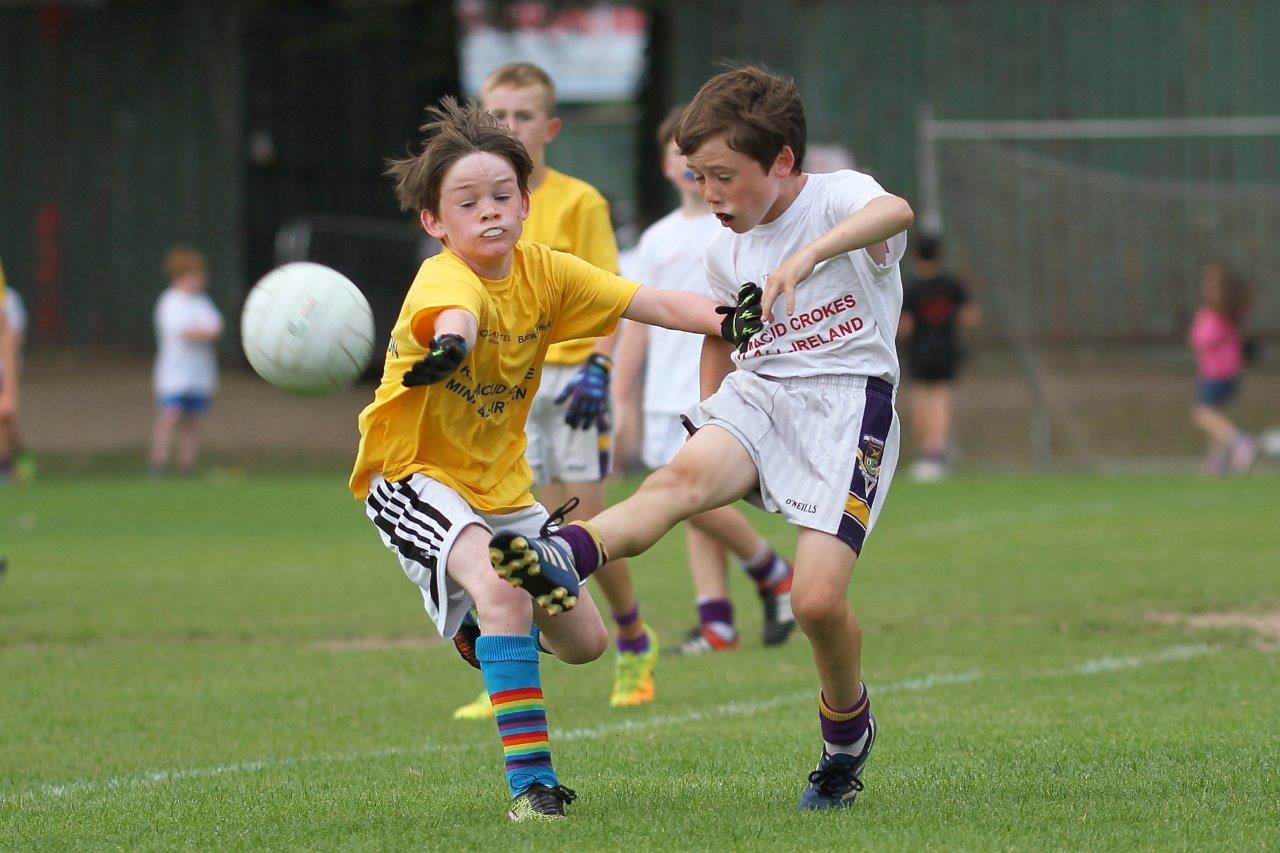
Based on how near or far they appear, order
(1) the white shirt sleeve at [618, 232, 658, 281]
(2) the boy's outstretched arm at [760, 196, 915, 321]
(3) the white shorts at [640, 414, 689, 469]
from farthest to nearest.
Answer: (3) the white shorts at [640, 414, 689, 469]
(1) the white shirt sleeve at [618, 232, 658, 281]
(2) the boy's outstretched arm at [760, 196, 915, 321]

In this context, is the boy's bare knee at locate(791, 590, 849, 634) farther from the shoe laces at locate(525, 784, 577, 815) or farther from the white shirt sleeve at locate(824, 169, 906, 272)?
the white shirt sleeve at locate(824, 169, 906, 272)

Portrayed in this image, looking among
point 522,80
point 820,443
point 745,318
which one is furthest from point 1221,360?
point 745,318

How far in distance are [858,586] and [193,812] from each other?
5.84m

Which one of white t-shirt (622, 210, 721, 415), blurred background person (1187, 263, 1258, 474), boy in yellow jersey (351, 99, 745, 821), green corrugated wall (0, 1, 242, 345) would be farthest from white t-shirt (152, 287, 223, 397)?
boy in yellow jersey (351, 99, 745, 821)

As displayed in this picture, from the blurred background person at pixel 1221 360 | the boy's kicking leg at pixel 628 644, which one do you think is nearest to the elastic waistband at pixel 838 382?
the boy's kicking leg at pixel 628 644

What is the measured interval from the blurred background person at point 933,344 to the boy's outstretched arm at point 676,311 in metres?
12.8

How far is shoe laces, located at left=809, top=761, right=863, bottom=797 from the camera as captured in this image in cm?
475

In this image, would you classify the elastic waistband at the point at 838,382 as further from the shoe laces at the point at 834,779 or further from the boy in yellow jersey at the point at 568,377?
the boy in yellow jersey at the point at 568,377

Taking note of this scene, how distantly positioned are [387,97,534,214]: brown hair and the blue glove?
1.67 meters

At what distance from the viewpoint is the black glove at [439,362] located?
13.8 feet

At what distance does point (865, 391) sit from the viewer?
477cm

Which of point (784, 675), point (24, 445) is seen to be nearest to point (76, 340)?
point (24, 445)

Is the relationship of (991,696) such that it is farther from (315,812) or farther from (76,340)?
(76,340)

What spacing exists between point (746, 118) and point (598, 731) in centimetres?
239
